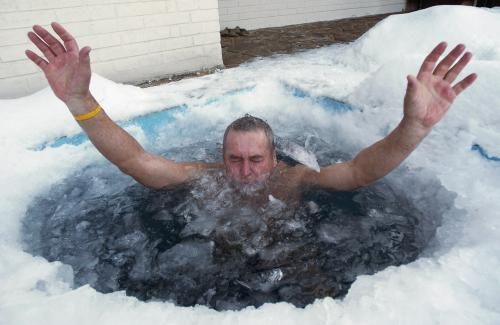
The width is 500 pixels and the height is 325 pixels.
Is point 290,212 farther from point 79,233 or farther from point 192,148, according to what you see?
point 192,148

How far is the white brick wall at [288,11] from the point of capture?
23.0 ft

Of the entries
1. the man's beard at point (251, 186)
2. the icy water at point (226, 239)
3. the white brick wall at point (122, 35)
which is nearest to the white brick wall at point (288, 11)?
the white brick wall at point (122, 35)

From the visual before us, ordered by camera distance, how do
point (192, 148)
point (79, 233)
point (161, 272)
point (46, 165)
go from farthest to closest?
1. point (192, 148)
2. point (46, 165)
3. point (79, 233)
4. point (161, 272)

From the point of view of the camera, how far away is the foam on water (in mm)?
1388

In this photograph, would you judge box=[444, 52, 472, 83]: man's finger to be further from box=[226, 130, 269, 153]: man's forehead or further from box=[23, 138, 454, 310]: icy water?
box=[226, 130, 269, 153]: man's forehead

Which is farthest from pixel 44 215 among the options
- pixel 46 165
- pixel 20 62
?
pixel 20 62

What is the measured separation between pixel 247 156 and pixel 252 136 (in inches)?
4.3

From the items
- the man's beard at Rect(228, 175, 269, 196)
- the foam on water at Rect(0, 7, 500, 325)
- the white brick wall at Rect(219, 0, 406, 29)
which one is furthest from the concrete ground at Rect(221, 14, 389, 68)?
the man's beard at Rect(228, 175, 269, 196)

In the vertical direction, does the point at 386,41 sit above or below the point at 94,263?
above

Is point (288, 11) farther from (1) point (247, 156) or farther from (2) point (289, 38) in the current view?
(1) point (247, 156)

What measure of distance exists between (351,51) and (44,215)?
3.62 metres

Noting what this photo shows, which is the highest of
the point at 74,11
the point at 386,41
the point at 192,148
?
the point at 74,11

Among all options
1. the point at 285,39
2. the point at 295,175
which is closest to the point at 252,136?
the point at 295,175

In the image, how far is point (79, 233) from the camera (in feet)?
7.63
